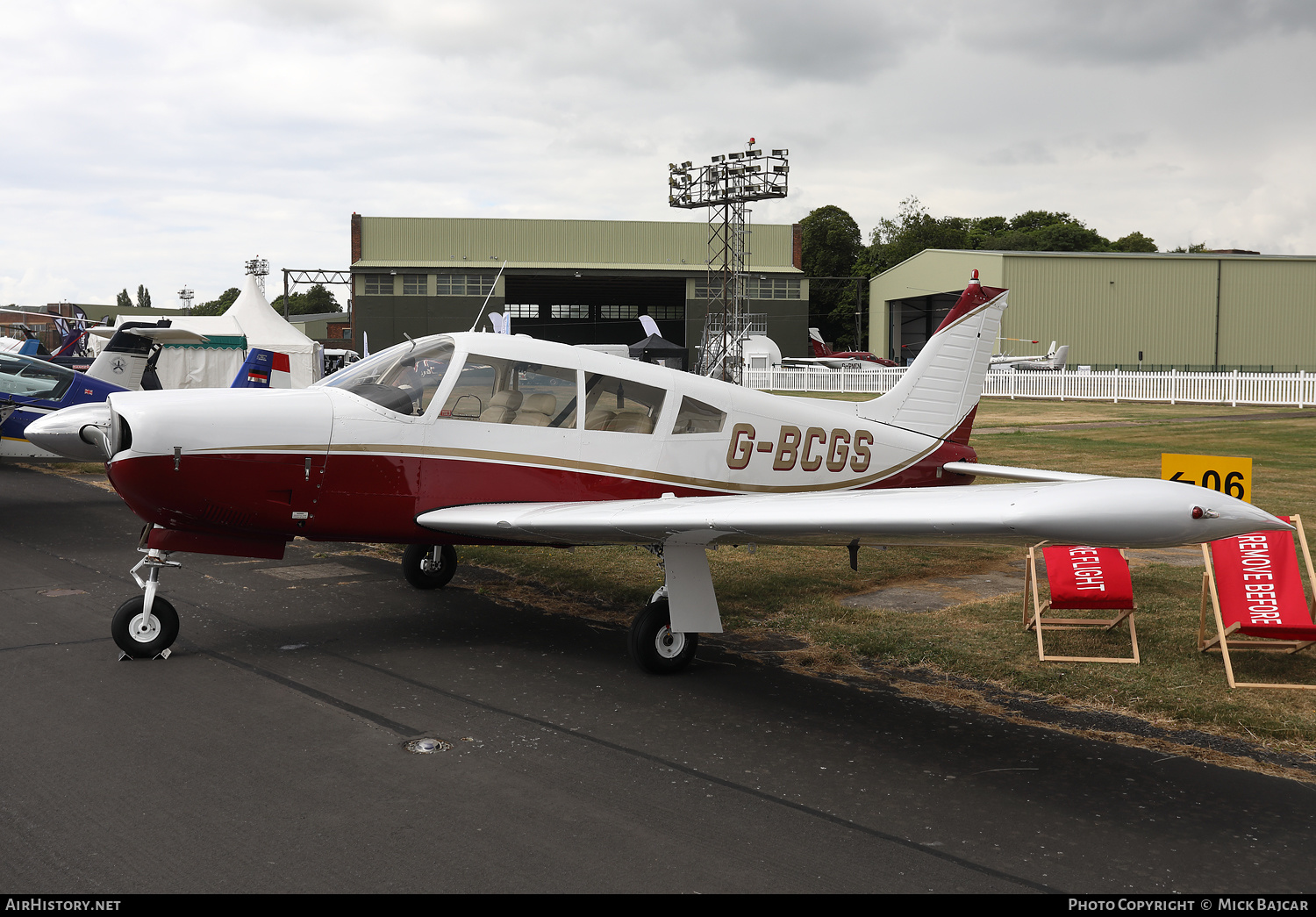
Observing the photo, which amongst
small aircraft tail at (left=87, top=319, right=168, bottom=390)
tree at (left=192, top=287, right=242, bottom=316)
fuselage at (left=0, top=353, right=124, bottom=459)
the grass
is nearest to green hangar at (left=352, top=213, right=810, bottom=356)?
small aircraft tail at (left=87, top=319, right=168, bottom=390)

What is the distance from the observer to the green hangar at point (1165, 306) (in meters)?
53.8

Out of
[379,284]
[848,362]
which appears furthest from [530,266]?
[848,362]

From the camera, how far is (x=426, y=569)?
8.49 metres

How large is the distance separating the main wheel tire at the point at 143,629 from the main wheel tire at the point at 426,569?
7.83 feet

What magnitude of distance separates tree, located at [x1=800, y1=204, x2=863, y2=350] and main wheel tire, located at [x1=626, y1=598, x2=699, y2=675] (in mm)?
88338

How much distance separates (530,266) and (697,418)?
57.8m

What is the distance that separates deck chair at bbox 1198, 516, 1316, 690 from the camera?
5.75 m

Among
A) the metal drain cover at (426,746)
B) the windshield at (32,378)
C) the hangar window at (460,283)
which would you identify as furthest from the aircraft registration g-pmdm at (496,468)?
the hangar window at (460,283)

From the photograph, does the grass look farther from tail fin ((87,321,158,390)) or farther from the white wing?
tail fin ((87,321,158,390))

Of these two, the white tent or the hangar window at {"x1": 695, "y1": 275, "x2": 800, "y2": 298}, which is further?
the hangar window at {"x1": 695, "y1": 275, "x2": 800, "y2": 298}

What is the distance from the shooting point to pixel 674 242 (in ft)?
214

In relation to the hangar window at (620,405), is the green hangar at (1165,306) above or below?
above

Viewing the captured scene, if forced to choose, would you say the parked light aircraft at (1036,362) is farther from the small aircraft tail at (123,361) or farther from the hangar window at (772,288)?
the small aircraft tail at (123,361)

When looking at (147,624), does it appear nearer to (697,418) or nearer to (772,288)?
(697,418)
